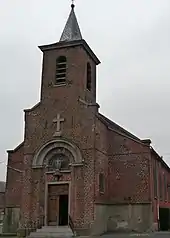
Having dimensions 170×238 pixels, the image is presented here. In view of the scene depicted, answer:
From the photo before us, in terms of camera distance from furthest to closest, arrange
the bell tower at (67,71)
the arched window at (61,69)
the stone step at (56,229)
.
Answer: the arched window at (61,69)
the bell tower at (67,71)
the stone step at (56,229)

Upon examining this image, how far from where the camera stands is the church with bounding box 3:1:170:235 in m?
26.9

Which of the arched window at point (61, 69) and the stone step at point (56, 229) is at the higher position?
the arched window at point (61, 69)

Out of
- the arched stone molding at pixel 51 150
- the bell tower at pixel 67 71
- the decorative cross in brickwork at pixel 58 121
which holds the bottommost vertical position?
the arched stone molding at pixel 51 150

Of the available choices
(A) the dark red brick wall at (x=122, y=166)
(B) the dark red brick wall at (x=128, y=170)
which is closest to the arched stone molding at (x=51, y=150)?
(A) the dark red brick wall at (x=122, y=166)

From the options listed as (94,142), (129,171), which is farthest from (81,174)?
(129,171)

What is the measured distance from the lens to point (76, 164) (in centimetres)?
2719

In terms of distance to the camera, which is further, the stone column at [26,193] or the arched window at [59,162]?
the arched window at [59,162]

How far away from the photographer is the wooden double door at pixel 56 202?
88.7 ft

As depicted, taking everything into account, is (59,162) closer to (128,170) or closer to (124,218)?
(128,170)

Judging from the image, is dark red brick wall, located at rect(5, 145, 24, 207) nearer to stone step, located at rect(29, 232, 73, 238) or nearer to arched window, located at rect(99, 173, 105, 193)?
stone step, located at rect(29, 232, 73, 238)

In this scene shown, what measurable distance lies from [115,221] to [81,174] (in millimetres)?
4538

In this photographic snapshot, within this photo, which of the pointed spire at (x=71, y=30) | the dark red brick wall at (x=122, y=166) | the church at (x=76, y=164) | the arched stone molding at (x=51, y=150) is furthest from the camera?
the pointed spire at (x=71, y=30)

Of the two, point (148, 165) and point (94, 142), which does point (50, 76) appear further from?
point (148, 165)

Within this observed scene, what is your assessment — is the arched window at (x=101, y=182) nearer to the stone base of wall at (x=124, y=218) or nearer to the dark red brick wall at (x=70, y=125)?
the stone base of wall at (x=124, y=218)
